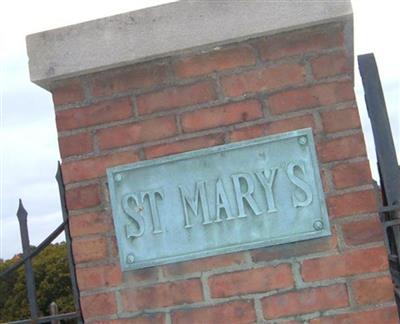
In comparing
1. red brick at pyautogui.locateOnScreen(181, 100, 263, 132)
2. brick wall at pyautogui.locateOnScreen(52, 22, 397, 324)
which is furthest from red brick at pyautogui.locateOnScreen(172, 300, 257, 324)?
red brick at pyautogui.locateOnScreen(181, 100, 263, 132)

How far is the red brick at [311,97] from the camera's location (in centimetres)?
236

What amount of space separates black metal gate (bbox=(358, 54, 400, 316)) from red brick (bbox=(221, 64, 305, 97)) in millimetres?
303

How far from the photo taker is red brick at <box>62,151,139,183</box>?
2.45 metres

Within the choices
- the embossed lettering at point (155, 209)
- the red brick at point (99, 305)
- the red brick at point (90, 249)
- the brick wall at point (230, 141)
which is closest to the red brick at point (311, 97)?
the brick wall at point (230, 141)

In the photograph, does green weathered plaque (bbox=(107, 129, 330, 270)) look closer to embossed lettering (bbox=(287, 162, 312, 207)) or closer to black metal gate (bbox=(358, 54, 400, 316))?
embossed lettering (bbox=(287, 162, 312, 207))

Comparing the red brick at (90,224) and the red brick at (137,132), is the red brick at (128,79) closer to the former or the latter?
the red brick at (137,132)

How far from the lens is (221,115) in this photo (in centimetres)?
240

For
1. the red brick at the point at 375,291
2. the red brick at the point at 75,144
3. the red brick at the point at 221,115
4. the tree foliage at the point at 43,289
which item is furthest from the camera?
the tree foliage at the point at 43,289

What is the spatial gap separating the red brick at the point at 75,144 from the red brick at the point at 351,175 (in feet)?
2.72

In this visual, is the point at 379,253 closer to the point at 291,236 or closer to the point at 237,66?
the point at 291,236

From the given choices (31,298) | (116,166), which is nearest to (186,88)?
(116,166)

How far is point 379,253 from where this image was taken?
230 centimetres

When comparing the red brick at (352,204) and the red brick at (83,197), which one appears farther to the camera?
the red brick at (83,197)

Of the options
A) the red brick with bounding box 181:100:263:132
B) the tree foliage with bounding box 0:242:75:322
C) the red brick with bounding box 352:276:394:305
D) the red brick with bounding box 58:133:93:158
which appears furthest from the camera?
the tree foliage with bounding box 0:242:75:322
